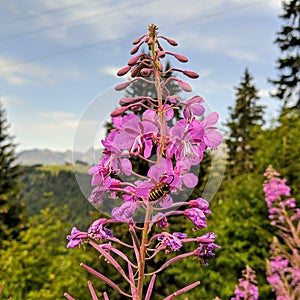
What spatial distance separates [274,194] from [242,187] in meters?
3.25

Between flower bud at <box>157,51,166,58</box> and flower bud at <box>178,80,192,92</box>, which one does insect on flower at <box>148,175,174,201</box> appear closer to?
flower bud at <box>178,80,192,92</box>

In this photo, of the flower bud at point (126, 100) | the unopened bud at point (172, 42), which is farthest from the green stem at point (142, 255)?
the unopened bud at point (172, 42)

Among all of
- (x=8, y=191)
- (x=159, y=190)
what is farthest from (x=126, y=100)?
(x=8, y=191)

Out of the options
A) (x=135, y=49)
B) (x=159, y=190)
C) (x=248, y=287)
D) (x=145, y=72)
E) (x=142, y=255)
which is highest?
(x=135, y=49)

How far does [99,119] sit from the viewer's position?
1382 millimetres

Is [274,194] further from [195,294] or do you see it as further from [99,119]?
[99,119]

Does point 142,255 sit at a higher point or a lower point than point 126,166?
lower

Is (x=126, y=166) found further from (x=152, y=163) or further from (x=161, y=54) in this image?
(x=161, y=54)

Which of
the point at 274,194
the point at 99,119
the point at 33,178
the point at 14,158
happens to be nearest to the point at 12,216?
the point at 14,158

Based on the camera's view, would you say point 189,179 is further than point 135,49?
No

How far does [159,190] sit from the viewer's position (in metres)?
1.13

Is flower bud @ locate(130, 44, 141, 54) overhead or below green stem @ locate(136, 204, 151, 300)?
overhead

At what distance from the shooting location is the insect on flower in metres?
1.13

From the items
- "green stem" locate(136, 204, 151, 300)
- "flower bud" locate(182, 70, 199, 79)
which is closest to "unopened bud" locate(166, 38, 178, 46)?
"flower bud" locate(182, 70, 199, 79)
